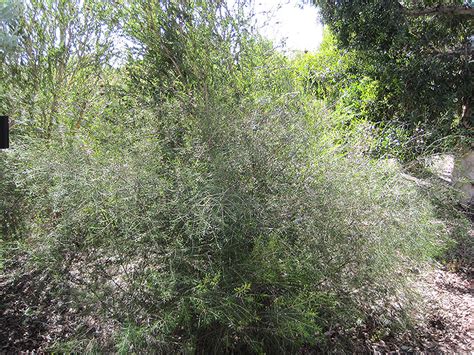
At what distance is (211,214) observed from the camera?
2775mm

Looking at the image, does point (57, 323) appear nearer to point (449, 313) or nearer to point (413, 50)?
point (449, 313)

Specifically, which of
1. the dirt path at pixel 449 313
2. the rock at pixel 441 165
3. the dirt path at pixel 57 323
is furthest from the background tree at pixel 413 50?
the dirt path at pixel 57 323

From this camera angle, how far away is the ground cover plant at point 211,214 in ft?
9.60

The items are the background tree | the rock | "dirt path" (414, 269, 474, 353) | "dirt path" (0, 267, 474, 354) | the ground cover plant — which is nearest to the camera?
the ground cover plant

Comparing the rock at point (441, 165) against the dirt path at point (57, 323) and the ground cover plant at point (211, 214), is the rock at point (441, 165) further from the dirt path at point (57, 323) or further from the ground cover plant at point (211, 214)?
the dirt path at point (57, 323)

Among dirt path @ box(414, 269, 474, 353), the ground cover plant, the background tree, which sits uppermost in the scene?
the background tree

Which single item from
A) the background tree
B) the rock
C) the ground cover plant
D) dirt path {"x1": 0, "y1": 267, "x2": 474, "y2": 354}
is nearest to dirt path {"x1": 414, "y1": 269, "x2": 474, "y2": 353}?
dirt path {"x1": 0, "y1": 267, "x2": 474, "y2": 354}

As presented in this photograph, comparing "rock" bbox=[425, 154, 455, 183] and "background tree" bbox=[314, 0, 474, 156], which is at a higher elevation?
"background tree" bbox=[314, 0, 474, 156]

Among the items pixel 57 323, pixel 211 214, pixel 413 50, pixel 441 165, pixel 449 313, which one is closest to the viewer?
pixel 211 214

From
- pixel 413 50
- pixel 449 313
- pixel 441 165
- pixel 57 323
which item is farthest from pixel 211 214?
pixel 413 50

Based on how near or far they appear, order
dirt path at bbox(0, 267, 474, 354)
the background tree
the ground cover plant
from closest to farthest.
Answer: the ground cover plant, dirt path at bbox(0, 267, 474, 354), the background tree

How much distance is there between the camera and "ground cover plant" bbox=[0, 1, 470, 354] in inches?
115

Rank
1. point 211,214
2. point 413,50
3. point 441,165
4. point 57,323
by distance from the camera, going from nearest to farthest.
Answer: point 211,214 → point 57,323 → point 441,165 → point 413,50

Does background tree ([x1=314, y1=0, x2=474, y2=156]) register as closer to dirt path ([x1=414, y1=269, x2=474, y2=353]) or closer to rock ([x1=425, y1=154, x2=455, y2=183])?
rock ([x1=425, y1=154, x2=455, y2=183])
